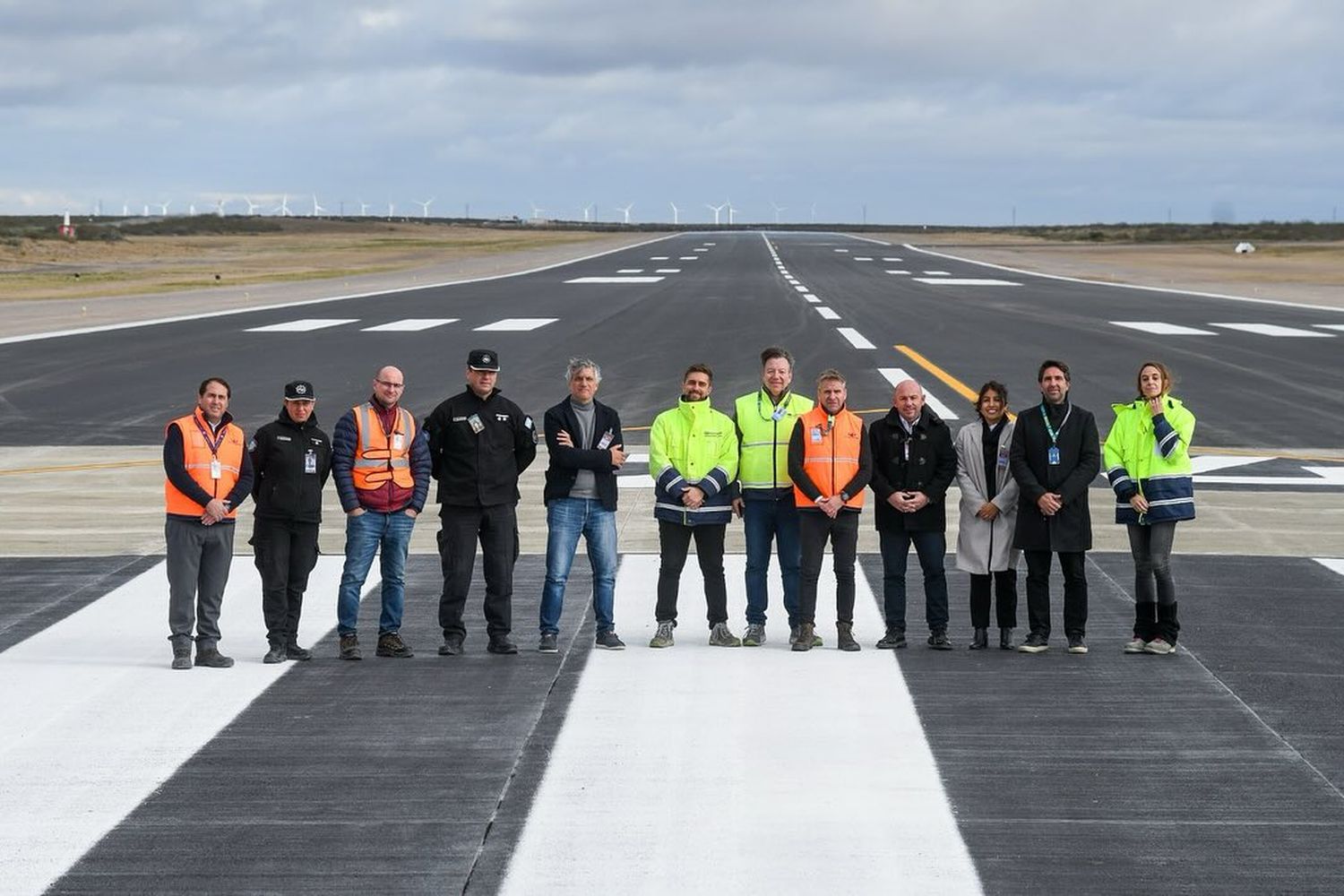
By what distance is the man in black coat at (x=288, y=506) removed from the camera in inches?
391

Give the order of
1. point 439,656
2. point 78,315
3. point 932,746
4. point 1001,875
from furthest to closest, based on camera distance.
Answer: point 78,315 → point 439,656 → point 932,746 → point 1001,875

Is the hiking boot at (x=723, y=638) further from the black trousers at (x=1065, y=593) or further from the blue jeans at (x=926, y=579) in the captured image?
the black trousers at (x=1065, y=593)

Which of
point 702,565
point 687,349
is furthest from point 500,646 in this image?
point 687,349

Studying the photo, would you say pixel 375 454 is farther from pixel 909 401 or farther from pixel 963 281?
pixel 963 281

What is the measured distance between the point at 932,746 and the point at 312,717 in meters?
3.18

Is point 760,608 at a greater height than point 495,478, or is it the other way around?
point 495,478

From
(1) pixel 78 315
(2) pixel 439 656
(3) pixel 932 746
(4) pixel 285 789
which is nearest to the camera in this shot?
(4) pixel 285 789

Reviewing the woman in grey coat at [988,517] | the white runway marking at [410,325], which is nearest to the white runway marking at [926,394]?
the woman in grey coat at [988,517]

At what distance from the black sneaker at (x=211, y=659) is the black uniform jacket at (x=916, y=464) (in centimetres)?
404

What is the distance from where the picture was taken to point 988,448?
10.4 metres

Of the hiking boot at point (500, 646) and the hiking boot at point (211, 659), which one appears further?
the hiking boot at point (500, 646)

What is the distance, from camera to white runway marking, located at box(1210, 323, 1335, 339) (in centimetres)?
3719

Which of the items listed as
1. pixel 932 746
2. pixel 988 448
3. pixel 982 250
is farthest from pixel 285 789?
pixel 982 250

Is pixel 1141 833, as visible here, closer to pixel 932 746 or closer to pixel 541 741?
pixel 932 746
